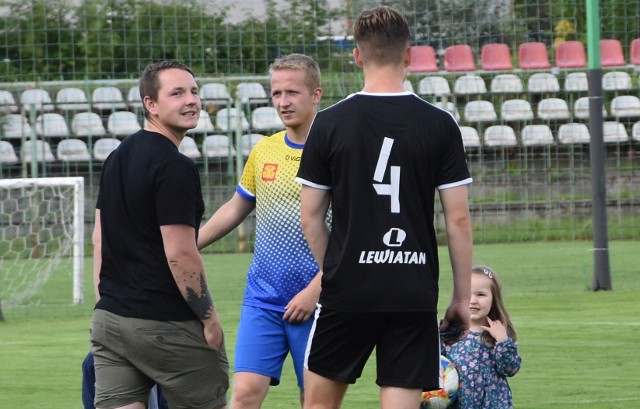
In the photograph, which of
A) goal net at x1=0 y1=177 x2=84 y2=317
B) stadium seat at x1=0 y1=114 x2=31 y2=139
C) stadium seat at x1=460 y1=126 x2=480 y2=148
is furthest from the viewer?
stadium seat at x1=460 y1=126 x2=480 y2=148

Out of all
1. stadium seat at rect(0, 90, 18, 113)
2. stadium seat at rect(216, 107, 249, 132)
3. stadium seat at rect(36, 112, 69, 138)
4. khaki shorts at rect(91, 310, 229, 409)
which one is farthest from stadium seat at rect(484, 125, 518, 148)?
khaki shorts at rect(91, 310, 229, 409)

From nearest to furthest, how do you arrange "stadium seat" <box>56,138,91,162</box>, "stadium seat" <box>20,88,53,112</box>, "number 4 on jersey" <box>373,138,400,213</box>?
"number 4 on jersey" <box>373,138,400,213</box>, "stadium seat" <box>20,88,53,112</box>, "stadium seat" <box>56,138,91,162</box>

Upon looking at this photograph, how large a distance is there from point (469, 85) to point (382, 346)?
15.9m

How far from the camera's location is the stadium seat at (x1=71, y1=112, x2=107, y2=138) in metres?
19.1

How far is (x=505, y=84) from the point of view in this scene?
20.5 m

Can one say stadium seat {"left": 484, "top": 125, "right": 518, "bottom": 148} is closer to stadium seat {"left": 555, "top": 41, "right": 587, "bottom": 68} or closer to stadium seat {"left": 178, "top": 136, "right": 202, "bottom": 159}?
stadium seat {"left": 555, "top": 41, "right": 587, "bottom": 68}

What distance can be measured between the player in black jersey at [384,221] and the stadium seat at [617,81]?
16.6 m

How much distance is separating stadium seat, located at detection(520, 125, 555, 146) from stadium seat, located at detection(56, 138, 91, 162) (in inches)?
269

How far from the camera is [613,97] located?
20.8 metres

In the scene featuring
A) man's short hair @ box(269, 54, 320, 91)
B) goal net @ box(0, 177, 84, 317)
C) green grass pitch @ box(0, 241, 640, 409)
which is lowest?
green grass pitch @ box(0, 241, 640, 409)

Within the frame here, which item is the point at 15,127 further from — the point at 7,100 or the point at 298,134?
the point at 298,134

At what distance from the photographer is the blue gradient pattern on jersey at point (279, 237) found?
5512 mm

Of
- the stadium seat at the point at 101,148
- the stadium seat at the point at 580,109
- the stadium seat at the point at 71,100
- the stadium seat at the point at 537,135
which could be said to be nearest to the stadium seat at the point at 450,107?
the stadium seat at the point at 537,135

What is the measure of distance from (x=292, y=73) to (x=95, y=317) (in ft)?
4.56
